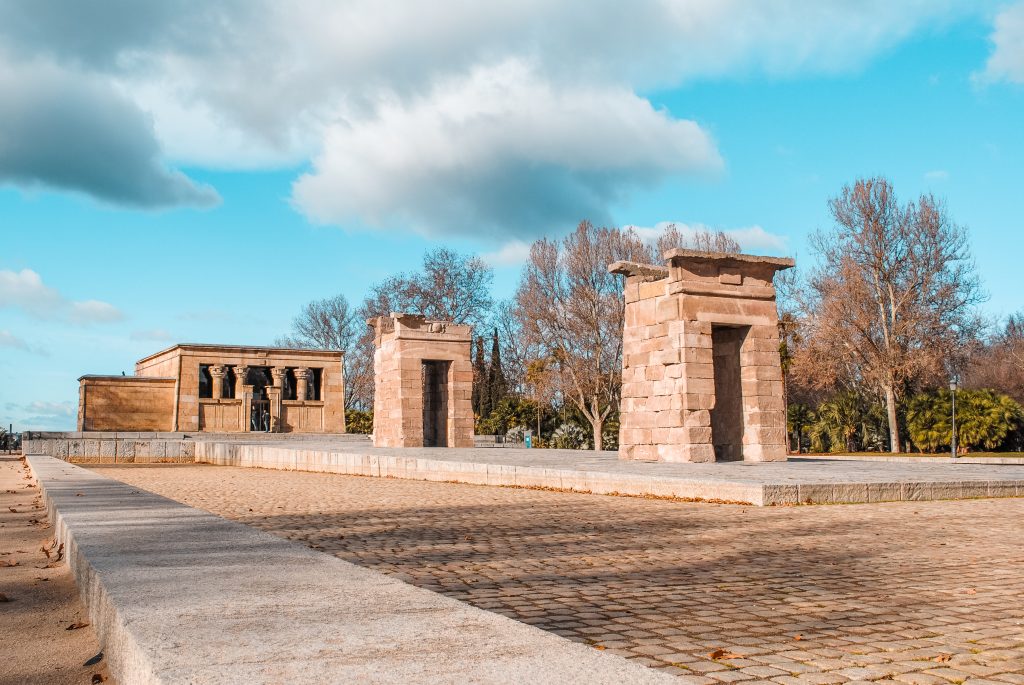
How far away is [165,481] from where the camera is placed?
670 inches

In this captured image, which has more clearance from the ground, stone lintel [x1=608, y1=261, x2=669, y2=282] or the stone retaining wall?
stone lintel [x1=608, y1=261, x2=669, y2=282]

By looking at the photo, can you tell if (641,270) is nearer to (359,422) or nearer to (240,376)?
(240,376)

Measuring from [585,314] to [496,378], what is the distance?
1230 cm

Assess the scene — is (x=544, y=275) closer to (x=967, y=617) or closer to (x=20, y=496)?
(x=20, y=496)

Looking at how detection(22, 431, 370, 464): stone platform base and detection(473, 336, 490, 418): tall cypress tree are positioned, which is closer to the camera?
detection(22, 431, 370, 464): stone platform base

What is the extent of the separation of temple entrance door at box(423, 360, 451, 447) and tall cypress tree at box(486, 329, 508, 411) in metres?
19.1

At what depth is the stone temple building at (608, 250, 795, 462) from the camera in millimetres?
16062

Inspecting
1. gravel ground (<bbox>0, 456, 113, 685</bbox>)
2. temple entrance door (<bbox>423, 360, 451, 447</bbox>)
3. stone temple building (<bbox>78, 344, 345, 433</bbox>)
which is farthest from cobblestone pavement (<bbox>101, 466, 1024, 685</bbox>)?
stone temple building (<bbox>78, 344, 345, 433</bbox>)

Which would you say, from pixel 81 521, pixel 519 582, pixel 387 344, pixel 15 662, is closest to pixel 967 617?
pixel 519 582

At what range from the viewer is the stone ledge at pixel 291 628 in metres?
2.29

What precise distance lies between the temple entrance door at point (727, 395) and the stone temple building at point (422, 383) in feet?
31.9

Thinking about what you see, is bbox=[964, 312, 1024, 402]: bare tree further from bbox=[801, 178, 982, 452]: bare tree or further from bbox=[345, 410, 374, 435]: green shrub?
bbox=[345, 410, 374, 435]: green shrub

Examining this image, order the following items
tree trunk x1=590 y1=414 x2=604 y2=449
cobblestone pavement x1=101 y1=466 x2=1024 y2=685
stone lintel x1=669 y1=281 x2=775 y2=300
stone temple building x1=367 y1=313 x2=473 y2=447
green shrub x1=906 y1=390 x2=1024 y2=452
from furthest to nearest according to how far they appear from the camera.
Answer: tree trunk x1=590 y1=414 x2=604 y2=449 → green shrub x1=906 y1=390 x2=1024 y2=452 → stone temple building x1=367 y1=313 x2=473 y2=447 → stone lintel x1=669 y1=281 x2=775 y2=300 → cobblestone pavement x1=101 y1=466 x2=1024 y2=685

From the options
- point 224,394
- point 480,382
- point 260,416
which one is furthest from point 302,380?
point 480,382
